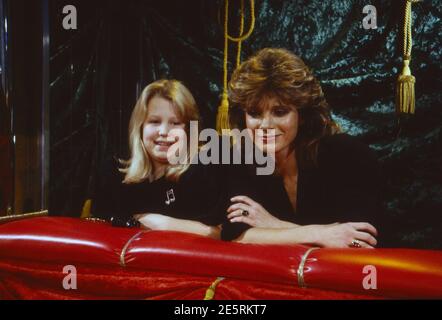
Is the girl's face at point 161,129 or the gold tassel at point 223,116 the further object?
the girl's face at point 161,129

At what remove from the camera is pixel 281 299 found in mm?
1426

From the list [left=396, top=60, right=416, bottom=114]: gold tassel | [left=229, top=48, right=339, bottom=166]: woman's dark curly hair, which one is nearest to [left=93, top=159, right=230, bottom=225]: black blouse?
[left=229, top=48, right=339, bottom=166]: woman's dark curly hair

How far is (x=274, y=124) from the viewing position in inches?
71.1

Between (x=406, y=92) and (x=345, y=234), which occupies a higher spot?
(x=406, y=92)

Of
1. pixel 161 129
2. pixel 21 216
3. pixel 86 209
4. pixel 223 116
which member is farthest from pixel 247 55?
pixel 21 216

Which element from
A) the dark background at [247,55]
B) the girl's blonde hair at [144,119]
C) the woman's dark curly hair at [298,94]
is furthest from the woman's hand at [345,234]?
the girl's blonde hair at [144,119]

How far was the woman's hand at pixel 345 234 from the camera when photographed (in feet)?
5.44

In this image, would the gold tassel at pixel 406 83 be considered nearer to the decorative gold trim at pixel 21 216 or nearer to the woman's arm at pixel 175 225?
the woman's arm at pixel 175 225

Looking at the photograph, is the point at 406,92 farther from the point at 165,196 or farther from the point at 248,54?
the point at 165,196

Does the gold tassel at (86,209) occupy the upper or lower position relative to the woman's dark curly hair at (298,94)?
lower

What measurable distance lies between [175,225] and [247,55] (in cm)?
80

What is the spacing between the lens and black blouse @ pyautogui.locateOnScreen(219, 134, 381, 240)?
68.2 inches

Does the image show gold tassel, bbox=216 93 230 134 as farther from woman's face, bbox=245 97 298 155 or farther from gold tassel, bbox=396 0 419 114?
gold tassel, bbox=396 0 419 114

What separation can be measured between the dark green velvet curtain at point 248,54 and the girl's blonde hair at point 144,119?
42 mm
